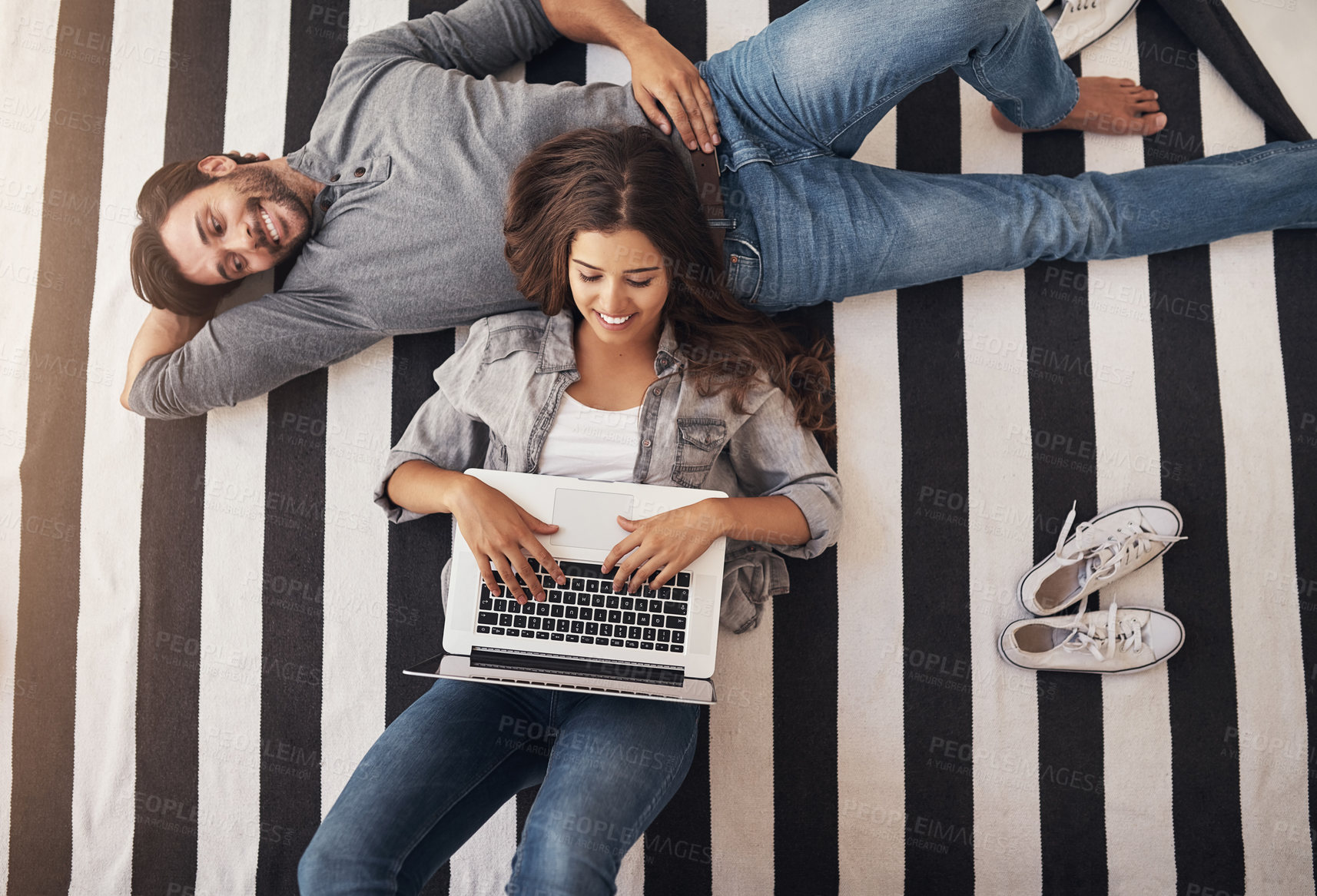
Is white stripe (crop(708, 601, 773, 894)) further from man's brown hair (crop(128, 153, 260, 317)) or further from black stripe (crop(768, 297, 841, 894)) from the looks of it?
man's brown hair (crop(128, 153, 260, 317))

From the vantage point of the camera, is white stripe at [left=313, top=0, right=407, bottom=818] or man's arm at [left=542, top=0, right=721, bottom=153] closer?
man's arm at [left=542, top=0, right=721, bottom=153]

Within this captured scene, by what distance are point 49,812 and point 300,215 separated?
4.63 feet

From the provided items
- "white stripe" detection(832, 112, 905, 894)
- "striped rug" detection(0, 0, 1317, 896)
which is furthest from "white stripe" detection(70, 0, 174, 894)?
"white stripe" detection(832, 112, 905, 894)

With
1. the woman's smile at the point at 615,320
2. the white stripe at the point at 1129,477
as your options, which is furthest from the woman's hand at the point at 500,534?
the white stripe at the point at 1129,477

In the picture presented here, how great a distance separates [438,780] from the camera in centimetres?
132

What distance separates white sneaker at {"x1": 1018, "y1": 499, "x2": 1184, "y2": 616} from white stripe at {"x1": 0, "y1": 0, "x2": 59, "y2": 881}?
221cm

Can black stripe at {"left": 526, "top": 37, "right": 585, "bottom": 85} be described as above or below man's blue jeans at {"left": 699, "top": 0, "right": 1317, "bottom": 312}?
above

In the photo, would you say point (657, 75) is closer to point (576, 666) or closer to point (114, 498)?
point (576, 666)

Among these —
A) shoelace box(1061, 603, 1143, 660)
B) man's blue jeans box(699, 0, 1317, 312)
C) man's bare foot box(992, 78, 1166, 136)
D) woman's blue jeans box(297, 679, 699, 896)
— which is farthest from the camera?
man's bare foot box(992, 78, 1166, 136)

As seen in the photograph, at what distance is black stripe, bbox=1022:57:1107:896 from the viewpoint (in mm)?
1631

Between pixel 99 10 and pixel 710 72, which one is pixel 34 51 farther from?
pixel 710 72

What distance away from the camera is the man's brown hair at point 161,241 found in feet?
4.97

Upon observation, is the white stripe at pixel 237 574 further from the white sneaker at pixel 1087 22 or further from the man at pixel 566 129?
the white sneaker at pixel 1087 22

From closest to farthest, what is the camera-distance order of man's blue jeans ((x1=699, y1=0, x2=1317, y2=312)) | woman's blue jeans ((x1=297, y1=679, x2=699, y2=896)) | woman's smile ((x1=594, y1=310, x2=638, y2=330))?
woman's blue jeans ((x1=297, y1=679, x2=699, y2=896))
woman's smile ((x1=594, y1=310, x2=638, y2=330))
man's blue jeans ((x1=699, y1=0, x2=1317, y2=312))
